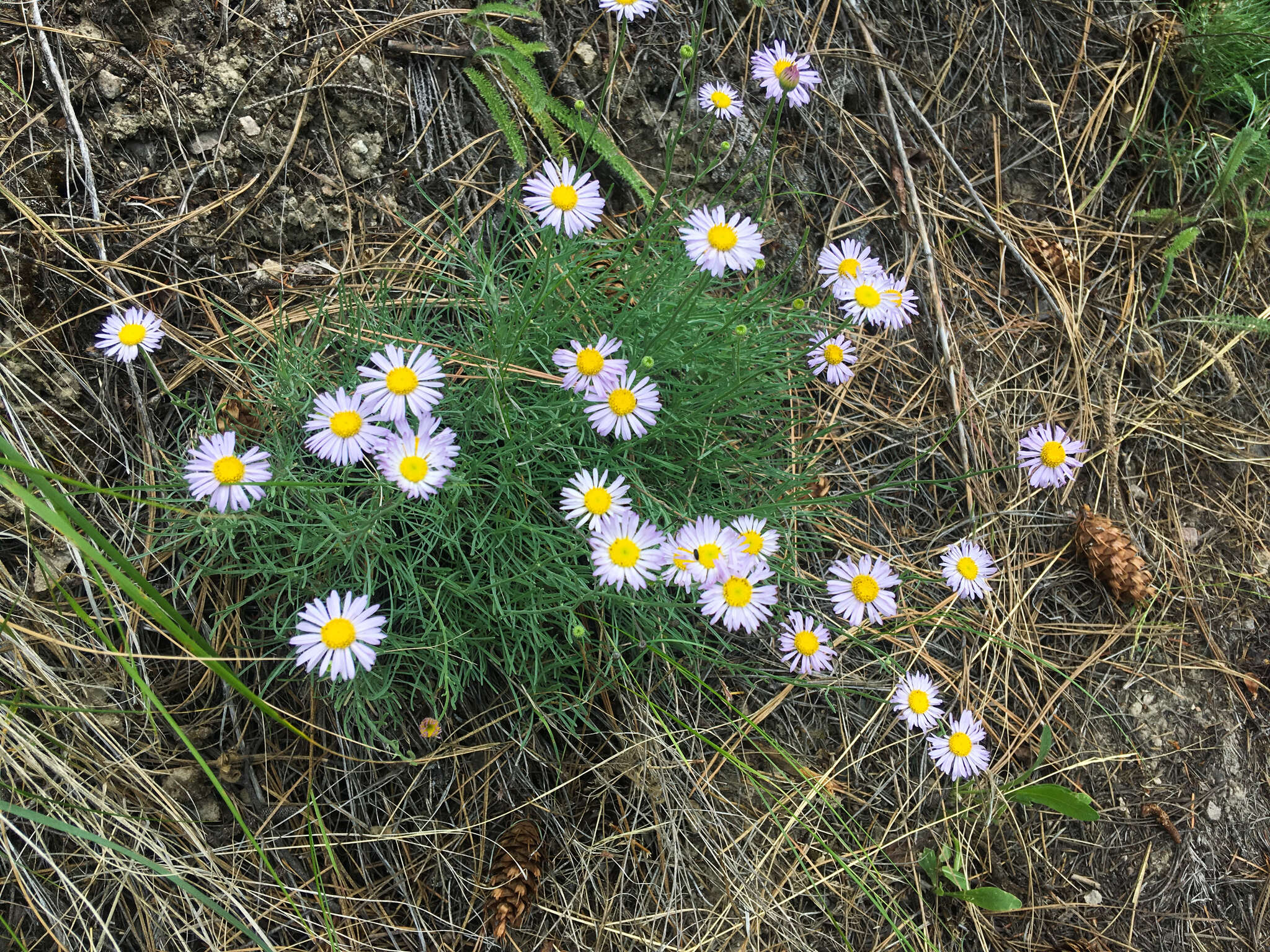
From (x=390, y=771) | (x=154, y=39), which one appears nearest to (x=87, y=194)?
(x=154, y=39)

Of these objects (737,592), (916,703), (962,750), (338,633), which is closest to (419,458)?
(338,633)

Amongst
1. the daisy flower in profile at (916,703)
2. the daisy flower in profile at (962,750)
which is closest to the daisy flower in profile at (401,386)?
the daisy flower in profile at (916,703)

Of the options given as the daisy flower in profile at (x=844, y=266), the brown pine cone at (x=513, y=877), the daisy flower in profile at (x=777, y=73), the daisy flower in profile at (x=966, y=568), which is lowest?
the brown pine cone at (x=513, y=877)

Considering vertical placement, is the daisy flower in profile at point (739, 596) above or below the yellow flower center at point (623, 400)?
below

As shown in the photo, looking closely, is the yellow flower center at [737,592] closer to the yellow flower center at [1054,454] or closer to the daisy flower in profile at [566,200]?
the daisy flower in profile at [566,200]

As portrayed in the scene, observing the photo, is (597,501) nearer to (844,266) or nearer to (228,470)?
(228,470)

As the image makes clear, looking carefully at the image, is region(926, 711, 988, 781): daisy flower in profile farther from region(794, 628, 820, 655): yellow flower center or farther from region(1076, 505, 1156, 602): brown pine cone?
region(1076, 505, 1156, 602): brown pine cone

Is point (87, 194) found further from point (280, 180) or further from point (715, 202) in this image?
point (715, 202)
